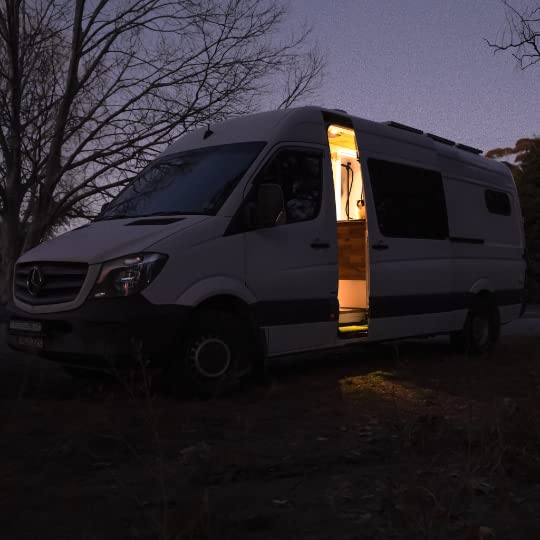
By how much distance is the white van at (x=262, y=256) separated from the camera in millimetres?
5688

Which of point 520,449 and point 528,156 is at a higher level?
point 528,156

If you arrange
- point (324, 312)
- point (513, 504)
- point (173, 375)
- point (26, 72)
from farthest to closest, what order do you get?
point (26, 72), point (324, 312), point (173, 375), point (513, 504)

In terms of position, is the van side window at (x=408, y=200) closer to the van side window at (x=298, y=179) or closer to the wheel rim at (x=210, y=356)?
the van side window at (x=298, y=179)

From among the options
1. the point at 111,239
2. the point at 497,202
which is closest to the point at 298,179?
the point at 111,239

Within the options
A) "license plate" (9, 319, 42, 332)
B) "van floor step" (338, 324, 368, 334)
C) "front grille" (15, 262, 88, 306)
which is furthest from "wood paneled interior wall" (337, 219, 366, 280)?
"license plate" (9, 319, 42, 332)

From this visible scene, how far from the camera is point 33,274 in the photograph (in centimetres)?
615

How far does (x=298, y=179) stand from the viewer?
6902mm

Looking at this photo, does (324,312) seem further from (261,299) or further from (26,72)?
(26,72)

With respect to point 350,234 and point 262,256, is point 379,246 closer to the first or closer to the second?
point 350,234

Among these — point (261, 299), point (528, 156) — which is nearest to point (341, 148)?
point (261, 299)

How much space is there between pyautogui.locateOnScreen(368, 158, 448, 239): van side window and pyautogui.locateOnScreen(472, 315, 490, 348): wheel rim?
4.40ft

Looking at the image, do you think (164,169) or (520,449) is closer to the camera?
(520,449)

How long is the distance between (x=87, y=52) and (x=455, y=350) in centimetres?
1060

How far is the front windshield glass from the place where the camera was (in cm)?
638
